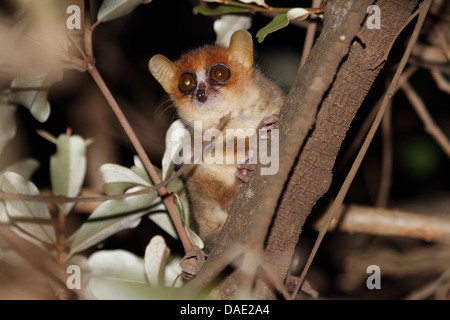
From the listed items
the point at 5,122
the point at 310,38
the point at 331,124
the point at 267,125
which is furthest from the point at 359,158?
the point at 5,122

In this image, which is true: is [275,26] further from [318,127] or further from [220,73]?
[220,73]

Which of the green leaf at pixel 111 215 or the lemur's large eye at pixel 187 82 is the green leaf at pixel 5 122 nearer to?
the green leaf at pixel 111 215

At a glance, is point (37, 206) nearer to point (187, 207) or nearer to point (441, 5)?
point (187, 207)

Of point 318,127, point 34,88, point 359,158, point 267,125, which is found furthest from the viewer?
point 34,88

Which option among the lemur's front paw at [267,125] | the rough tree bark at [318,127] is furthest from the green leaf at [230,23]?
the rough tree bark at [318,127]

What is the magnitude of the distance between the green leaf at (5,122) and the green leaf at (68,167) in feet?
0.82

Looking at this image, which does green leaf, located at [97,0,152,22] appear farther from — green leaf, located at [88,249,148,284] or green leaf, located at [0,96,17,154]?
green leaf, located at [88,249,148,284]

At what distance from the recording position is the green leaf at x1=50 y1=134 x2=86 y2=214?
7.63ft

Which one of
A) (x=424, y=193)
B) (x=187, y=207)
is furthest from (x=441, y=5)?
(x=187, y=207)

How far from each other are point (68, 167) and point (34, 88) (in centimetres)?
43

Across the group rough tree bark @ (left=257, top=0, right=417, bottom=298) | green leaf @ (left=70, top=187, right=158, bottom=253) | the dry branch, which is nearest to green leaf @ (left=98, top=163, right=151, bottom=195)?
green leaf @ (left=70, top=187, right=158, bottom=253)

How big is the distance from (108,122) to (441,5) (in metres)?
2.90

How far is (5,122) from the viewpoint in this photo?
A: 7.58 ft
